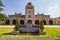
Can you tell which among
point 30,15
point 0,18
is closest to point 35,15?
point 30,15

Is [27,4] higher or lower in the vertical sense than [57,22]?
higher

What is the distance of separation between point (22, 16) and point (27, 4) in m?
5.97

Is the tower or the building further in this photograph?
the building

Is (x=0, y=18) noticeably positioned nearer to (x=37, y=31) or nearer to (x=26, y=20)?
(x=37, y=31)

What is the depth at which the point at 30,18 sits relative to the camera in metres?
61.1

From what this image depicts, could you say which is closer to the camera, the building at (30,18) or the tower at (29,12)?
the tower at (29,12)

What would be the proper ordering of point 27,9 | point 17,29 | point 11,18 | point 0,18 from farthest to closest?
point 11,18, point 27,9, point 0,18, point 17,29

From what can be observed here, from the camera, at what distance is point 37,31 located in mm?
32375

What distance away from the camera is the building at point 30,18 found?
60219 mm

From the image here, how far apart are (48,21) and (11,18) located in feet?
49.2

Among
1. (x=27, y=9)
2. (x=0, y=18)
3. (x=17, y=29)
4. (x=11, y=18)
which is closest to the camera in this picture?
(x=17, y=29)

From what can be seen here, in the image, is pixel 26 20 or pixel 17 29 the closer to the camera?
pixel 17 29

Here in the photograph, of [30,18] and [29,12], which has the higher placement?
[29,12]

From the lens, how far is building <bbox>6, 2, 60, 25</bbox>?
60.2 meters
